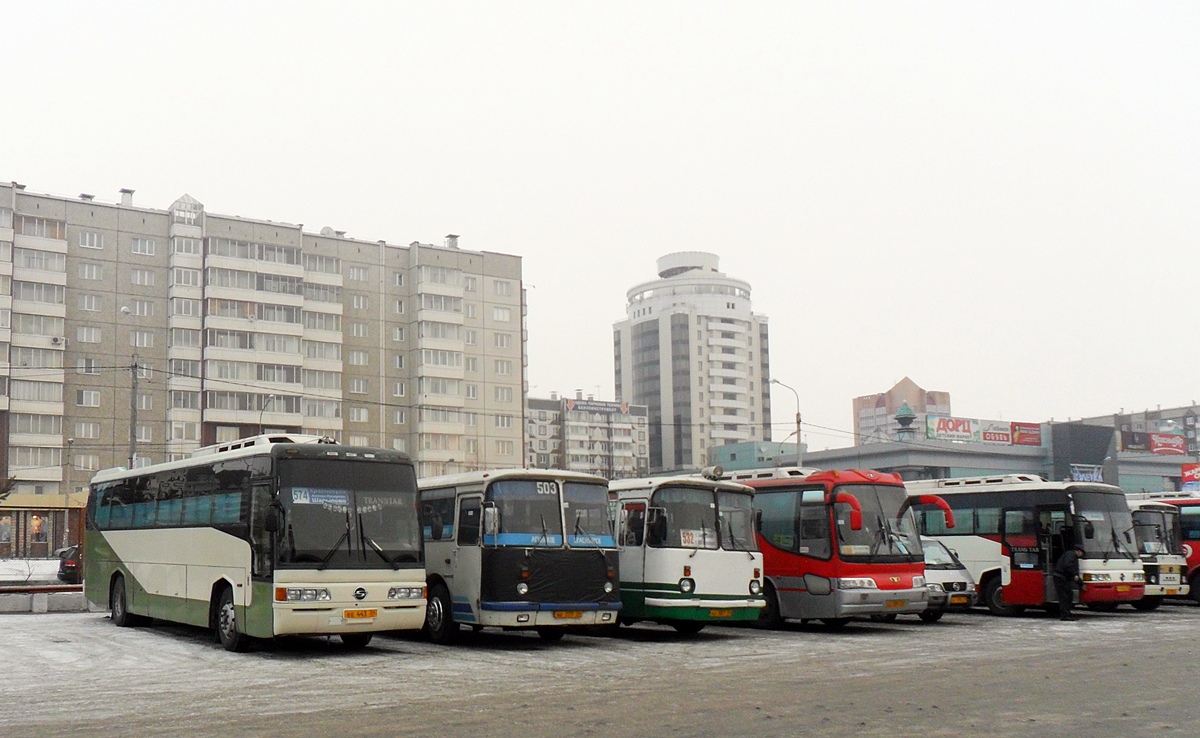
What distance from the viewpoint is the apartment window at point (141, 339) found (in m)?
82.7

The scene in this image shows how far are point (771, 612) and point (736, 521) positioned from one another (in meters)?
2.57

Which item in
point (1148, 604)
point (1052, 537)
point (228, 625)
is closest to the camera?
point (228, 625)

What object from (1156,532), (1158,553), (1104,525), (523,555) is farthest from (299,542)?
(1156,532)

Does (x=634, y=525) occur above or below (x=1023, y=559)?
above

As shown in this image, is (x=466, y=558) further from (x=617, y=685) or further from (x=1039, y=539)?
(x=1039, y=539)

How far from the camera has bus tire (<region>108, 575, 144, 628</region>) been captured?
22750 millimetres

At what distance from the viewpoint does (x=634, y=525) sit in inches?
821

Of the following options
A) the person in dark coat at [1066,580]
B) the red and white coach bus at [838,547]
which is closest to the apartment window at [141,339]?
the red and white coach bus at [838,547]

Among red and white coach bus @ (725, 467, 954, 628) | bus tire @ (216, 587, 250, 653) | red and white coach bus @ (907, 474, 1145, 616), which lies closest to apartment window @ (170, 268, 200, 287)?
red and white coach bus @ (907, 474, 1145, 616)

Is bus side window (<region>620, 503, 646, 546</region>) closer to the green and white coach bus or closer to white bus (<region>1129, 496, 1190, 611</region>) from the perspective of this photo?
the green and white coach bus

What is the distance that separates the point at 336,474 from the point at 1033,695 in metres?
9.65

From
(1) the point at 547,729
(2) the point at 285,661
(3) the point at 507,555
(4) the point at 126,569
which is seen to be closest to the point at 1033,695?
(1) the point at 547,729

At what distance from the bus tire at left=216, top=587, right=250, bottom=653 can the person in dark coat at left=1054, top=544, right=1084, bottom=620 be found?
16130 mm

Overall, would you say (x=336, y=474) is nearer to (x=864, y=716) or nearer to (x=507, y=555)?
(x=507, y=555)
